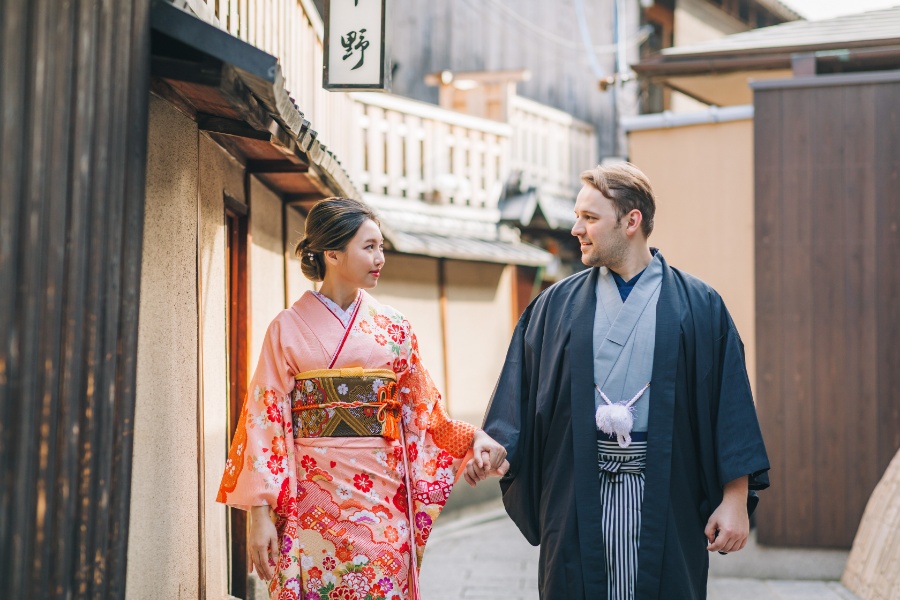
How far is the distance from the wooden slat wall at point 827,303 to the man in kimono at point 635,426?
12.6ft

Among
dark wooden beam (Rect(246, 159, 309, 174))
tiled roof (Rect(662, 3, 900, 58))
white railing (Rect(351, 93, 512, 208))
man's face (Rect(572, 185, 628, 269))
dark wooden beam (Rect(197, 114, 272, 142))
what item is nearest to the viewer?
man's face (Rect(572, 185, 628, 269))

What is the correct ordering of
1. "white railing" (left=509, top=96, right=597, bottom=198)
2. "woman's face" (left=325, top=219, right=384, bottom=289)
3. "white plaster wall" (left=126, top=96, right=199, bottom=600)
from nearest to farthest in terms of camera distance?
1. "white plaster wall" (left=126, top=96, right=199, bottom=600)
2. "woman's face" (left=325, top=219, right=384, bottom=289)
3. "white railing" (left=509, top=96, right=597, bottom=198)

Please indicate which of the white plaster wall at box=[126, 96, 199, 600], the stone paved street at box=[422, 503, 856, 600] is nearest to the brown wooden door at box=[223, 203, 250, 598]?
the white plaster wall at box=[126, 96, 199, 600]

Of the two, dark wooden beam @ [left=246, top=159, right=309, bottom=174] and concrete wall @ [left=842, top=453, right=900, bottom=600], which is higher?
dark wooden beam @ [left=246, top=159, right=309, bottom=174]

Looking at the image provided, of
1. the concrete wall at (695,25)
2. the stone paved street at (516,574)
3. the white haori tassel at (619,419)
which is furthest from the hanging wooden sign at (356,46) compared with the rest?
the concrete wall at (695,25)

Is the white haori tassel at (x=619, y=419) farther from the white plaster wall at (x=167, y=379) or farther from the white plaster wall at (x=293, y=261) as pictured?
the white plaster wall at (x=293, y=261)

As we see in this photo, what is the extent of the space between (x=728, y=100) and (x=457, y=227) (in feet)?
13.3

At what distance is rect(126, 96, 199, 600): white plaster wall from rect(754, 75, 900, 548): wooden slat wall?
460 cm

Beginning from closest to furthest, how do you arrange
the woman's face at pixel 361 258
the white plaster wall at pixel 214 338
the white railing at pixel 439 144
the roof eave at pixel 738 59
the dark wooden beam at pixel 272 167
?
the woman's face at pixel 361 258
the white plaster wall at pixel 214 338
the dark wooden beam at pixel 272 167
the roof eave at pixel 738 59
the white railing at pixel 439 144

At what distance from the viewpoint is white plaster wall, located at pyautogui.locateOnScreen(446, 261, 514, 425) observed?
13.5 m

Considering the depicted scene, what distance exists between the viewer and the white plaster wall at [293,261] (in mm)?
7727

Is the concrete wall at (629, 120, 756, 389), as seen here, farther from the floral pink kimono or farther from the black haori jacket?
the floral pink kimono

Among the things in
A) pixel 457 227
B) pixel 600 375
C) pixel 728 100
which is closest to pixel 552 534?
pixel 600 375

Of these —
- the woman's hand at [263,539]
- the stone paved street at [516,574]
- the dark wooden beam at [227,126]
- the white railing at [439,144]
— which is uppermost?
the white railing at [439,144]
